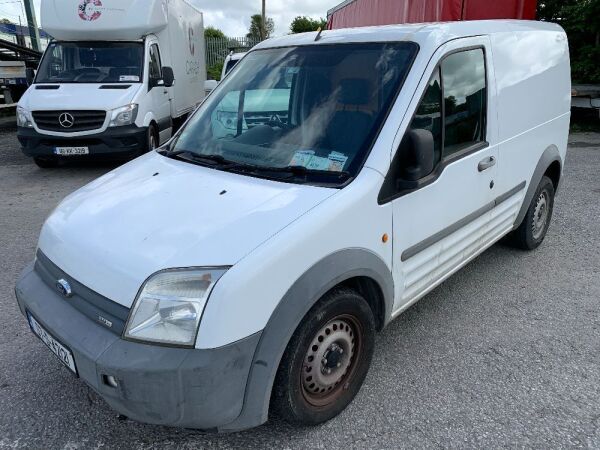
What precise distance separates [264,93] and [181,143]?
62cm

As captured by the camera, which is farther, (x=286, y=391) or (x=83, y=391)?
(x=83, y=391)

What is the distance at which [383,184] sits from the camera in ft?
8.00

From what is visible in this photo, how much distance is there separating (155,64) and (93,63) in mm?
1018

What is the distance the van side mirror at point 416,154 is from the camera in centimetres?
244

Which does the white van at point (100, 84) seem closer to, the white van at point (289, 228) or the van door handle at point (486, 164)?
the white van at point (289, 228)

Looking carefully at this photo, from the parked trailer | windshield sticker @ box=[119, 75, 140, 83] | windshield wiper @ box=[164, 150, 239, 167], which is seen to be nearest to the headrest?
windshield wiper @ box=[164, 150, 239, 167]

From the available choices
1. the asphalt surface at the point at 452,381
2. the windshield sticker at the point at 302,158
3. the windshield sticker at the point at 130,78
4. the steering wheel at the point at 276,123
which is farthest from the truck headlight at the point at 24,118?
the windshield sticker at the point at 302,158

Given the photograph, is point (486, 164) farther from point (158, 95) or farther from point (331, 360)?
point (158, 95)

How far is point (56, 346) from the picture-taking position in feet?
7.17

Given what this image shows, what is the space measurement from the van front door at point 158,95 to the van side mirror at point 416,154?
6681 mm

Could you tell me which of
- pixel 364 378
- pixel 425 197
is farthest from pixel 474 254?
pixel 364 378

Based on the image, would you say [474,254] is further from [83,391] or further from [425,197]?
[83,391]

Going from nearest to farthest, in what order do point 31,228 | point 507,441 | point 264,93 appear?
point 507,441
point 264,93
point 31,228

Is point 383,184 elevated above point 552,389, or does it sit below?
above
